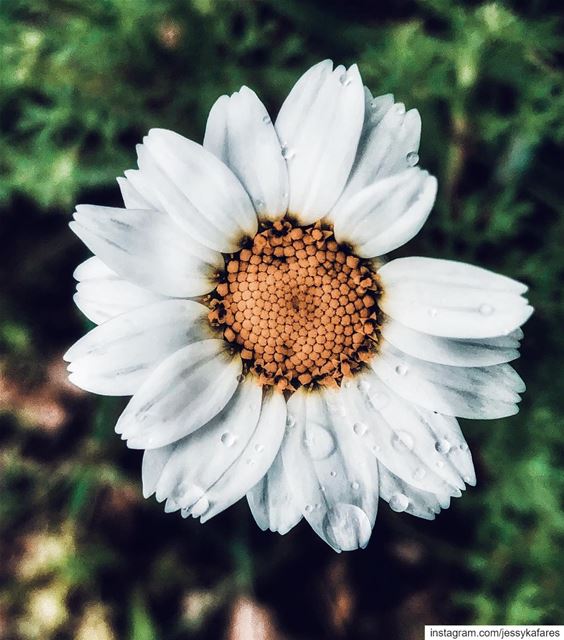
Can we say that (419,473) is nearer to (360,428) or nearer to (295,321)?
(360,428)

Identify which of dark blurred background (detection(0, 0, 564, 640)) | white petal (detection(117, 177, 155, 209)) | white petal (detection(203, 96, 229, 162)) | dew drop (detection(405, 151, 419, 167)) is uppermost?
white petal (detection(203, 96, 229, 162))

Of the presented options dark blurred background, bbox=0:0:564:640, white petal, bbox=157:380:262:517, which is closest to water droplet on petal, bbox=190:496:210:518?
white petal, bbox=157:380:262:517

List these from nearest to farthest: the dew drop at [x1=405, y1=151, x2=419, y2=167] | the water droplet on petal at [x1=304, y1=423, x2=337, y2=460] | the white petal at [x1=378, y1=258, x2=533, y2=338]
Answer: the white petal at [x1=378, y1=258, x2=533, y2=338] → the dew drop at [x1=405, y1=151, x2=419, y2=167] → the water droplet on petal at [x1=304, y1=423, x2=337, y2=460]

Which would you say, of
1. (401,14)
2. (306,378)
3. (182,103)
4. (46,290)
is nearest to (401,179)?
(306,378)

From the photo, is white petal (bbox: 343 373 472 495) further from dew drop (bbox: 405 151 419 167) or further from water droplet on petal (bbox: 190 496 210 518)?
dew drop (bbox: 405 151 419 167)

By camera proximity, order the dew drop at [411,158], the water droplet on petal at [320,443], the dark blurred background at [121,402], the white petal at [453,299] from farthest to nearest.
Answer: the dark blurred background at [121,402], the water droplet on petal at [320,443], the dew drop at [411,158], the white petal at [453,299]

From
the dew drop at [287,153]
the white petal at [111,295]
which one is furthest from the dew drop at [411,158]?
the white petal at [111,295]

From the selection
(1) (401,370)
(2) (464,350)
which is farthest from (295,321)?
(2) (464,350)

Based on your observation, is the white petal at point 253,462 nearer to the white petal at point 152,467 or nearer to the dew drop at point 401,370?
the white petal at point 152,467
